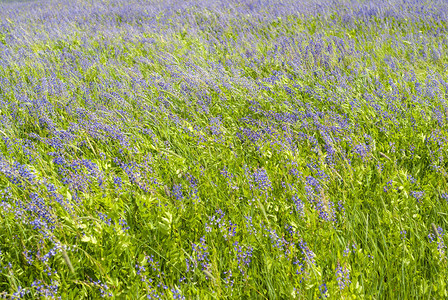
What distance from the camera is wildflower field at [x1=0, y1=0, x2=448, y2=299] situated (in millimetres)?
1679

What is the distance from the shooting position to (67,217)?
183 centimetres

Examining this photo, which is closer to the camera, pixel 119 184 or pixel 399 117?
pixel 119 184

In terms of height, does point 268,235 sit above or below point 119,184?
below

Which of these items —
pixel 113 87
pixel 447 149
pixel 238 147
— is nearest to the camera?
pixel 447 149

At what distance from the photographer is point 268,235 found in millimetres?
1869

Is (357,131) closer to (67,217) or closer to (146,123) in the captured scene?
(146,123)

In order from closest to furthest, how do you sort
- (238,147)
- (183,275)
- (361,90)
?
(183,275), (238,147), (361,90)

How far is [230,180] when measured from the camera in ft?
7.21

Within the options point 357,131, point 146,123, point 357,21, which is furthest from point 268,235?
point 357,21

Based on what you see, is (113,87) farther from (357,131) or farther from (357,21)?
(357,21)

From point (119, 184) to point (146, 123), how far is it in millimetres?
1093

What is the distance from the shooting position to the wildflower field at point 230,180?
1.68 metres

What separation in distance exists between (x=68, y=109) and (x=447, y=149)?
3323mm

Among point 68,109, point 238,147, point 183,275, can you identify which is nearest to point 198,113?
point 238,147
